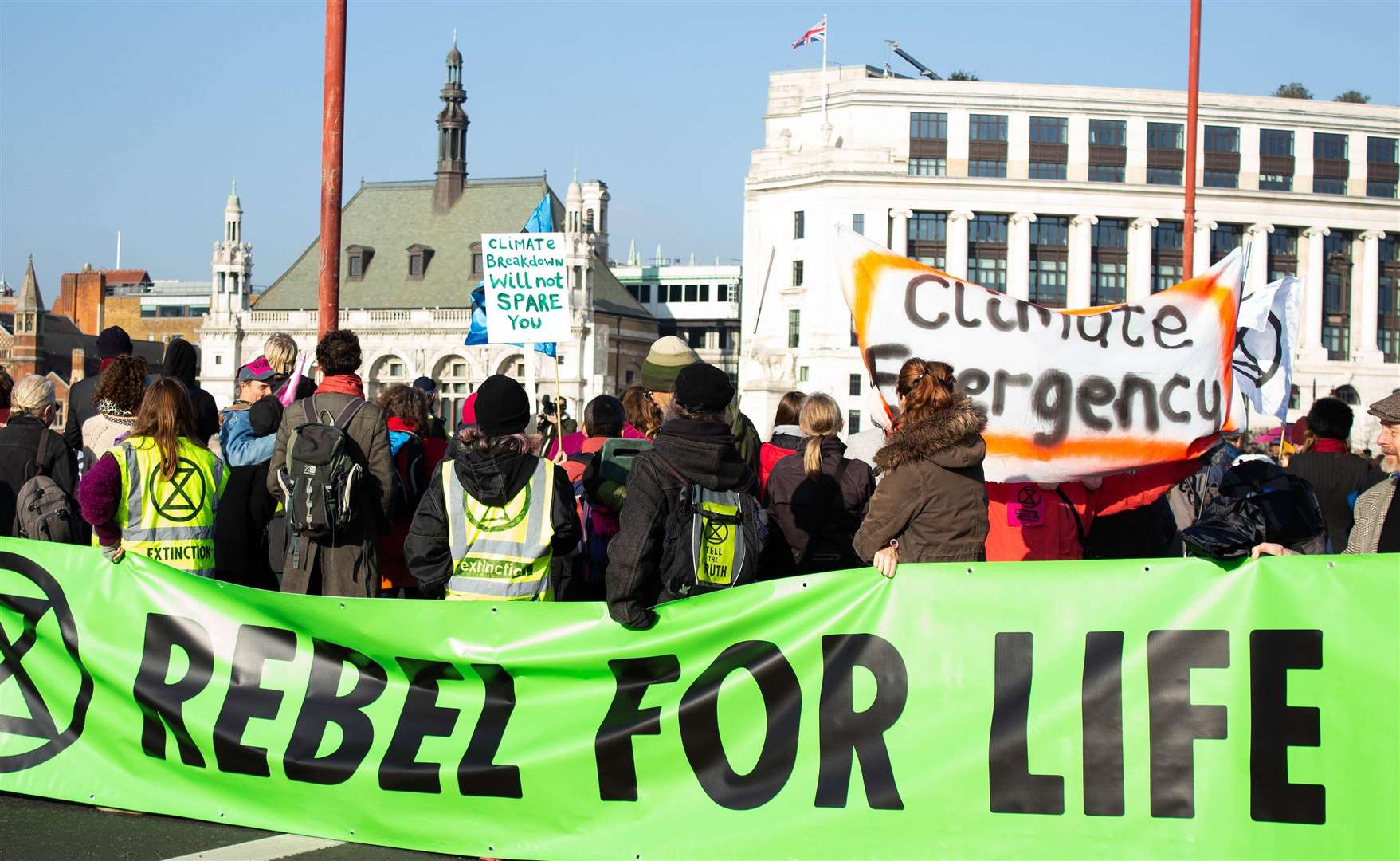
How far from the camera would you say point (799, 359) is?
8038 centimetres

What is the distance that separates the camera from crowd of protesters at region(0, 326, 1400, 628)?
20.5ft

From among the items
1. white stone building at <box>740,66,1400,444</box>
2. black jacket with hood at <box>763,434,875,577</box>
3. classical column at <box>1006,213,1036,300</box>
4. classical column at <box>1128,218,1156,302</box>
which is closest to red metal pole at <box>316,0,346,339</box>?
black jacket with hood at <box>763,434,875,577</box>

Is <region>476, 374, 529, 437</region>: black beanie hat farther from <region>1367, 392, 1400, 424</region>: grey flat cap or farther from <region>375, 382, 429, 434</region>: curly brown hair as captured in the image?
<region>1367, 392, 1400, 424</region>: grey flat cap

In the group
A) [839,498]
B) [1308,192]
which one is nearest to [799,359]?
[1308,192]

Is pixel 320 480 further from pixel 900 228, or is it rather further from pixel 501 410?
pixel 900 228

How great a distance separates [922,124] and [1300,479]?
261 ft

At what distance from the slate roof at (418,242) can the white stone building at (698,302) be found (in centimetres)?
716

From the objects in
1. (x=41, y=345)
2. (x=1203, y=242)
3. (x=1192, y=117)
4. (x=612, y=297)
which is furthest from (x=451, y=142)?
(x=1192, y=117)

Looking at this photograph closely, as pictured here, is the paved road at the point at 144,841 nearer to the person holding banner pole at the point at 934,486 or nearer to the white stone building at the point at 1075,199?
the person holding banner pole at the point at 934,486

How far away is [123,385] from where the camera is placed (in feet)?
26.0

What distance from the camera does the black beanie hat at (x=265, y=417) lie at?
7.92 m

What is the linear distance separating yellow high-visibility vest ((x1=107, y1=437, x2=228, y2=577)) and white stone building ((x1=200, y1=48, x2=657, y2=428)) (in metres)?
75.2

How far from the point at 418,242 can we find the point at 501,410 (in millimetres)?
92660

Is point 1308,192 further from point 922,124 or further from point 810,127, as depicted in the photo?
point 810,127
